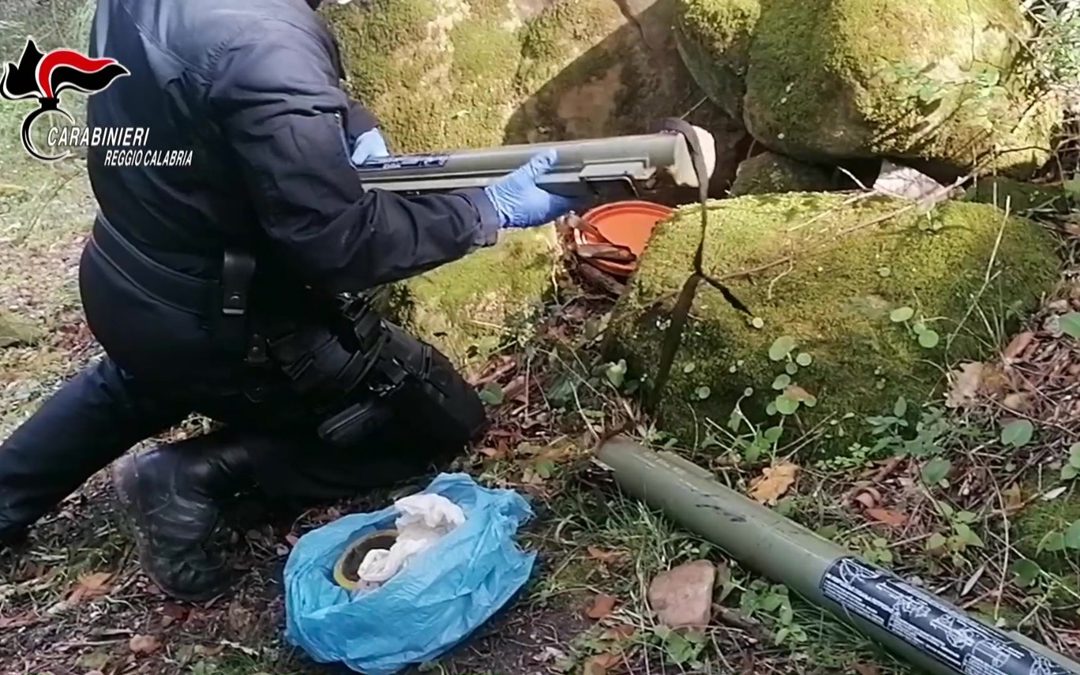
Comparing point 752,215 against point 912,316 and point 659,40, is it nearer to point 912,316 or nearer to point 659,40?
point 912,316

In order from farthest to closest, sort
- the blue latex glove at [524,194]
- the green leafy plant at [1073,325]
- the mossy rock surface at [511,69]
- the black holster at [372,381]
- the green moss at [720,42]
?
1. the mossy rock surface at [511,69]
2. the green moss at [720,42]
3. the black holster at [372,381]
4. the blue latex glove at [524,194]
5. the green leafy plant at [1073,325]

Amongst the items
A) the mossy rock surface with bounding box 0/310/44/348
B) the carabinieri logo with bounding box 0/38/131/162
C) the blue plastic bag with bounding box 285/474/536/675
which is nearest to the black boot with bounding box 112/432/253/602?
the blue plastic bag with bounding box 285/474/536/675

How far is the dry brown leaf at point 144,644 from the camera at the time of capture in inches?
106

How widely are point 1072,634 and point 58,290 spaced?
427 centimetres

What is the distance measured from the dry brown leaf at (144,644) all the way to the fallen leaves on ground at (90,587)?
0.84ft

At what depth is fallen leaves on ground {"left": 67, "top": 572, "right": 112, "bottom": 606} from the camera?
2.92 metres

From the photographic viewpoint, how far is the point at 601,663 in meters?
2.24

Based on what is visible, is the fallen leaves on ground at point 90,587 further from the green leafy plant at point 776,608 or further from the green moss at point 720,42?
the green moss at point 720,42

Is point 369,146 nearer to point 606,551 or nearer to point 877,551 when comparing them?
point 606,551

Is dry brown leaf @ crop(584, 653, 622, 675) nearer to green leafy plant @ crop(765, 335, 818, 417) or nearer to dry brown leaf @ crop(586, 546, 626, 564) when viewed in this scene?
dry brown leaf @ crop(586, 546, 626, 564)

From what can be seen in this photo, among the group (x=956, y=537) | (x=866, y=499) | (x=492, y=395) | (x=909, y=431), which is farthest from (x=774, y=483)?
(x=492, y=395)

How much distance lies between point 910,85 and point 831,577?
4.53 feet

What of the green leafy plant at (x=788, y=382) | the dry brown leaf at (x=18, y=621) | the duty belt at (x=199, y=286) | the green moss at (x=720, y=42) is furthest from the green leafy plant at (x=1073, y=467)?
the dry brown leaf at (x=18, y=621)

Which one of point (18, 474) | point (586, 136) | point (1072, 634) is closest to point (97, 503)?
point (18, 474)
